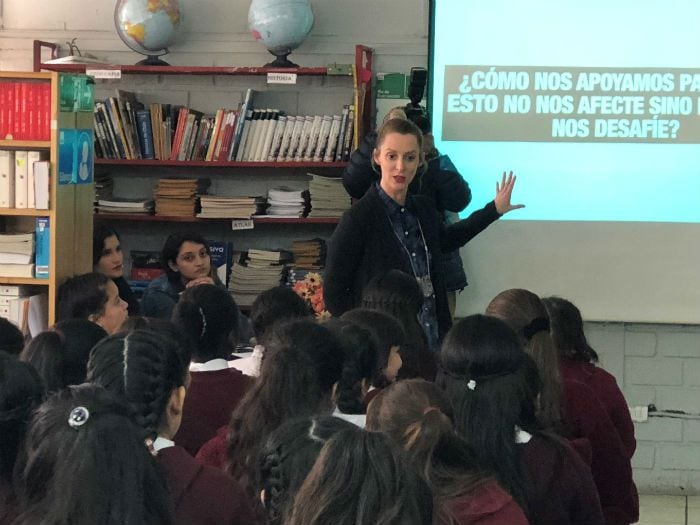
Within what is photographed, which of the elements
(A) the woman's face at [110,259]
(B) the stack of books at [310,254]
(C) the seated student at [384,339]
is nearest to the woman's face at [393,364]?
(C) the seated student at [384,339]

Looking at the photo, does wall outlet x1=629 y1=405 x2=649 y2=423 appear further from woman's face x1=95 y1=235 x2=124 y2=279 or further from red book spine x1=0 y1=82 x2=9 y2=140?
red book spine x1=0 y1=82 x2=9 y2=140

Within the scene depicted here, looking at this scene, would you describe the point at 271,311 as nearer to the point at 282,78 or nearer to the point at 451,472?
the point at 451,472

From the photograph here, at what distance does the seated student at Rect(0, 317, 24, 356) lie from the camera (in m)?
2.80

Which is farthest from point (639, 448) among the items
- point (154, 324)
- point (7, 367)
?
point (7, 367)

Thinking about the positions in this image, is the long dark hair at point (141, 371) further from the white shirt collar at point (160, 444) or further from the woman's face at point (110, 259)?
the woman's face at point (110, 259)

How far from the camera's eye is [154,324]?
2.49 m

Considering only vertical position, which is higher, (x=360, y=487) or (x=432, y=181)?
(x=432, y=181)

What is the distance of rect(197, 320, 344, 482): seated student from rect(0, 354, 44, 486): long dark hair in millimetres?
414

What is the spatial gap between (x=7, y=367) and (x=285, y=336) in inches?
24.1

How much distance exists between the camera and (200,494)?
166 centimetres

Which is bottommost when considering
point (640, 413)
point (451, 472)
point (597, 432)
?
point (640, 413)

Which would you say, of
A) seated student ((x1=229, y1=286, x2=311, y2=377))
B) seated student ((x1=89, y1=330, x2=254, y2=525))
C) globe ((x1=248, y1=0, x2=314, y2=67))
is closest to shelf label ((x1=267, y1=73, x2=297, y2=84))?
globe ((x1=248, y1=0, x2=314, y2=67))

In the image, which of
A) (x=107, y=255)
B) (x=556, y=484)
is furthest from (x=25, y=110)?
(x=556, y=484)

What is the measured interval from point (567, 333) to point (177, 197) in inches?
100
